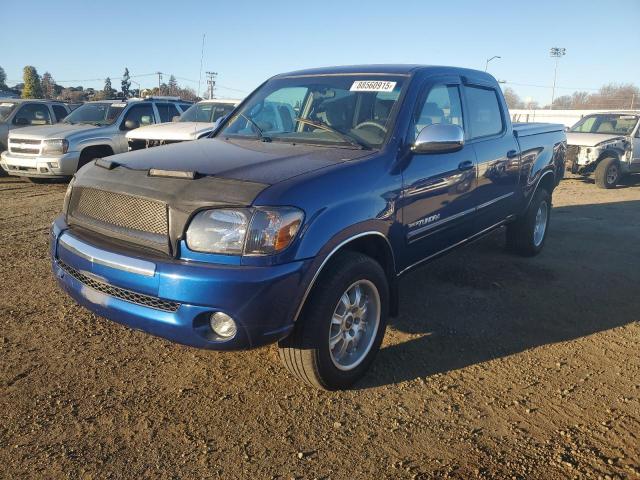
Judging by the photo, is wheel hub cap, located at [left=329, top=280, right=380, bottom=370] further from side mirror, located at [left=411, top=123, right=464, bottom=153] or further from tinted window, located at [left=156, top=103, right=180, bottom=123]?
tinted window, located at [left=156, top=103, right=180, bottom=123]

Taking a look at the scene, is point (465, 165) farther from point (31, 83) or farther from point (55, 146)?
point (31, 83)

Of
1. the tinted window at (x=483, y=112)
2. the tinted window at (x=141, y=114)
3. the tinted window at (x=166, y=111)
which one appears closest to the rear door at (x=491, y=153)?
the tinted window at (x=483, y=112)

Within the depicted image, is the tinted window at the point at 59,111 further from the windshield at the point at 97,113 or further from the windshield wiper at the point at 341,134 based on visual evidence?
the windshield wiper at the point at 341,134

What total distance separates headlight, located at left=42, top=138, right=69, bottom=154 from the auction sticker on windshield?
7.65m

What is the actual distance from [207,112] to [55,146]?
9.89 ft

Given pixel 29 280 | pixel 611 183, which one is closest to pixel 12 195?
pixel 29 280

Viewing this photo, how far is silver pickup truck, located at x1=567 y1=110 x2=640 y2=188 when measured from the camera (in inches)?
480

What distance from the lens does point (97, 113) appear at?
10977 millimetres

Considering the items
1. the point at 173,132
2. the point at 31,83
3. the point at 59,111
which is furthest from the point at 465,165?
the point at 31,83

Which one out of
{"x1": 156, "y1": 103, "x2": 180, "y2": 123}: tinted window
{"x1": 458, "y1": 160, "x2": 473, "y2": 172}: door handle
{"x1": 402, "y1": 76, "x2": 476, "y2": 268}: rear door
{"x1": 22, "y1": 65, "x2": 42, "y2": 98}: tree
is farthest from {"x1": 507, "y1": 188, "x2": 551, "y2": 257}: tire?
{"x1": 22, "y1": 65, "x2": 42, "y2": 98}: tree

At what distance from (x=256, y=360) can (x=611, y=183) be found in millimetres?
12113

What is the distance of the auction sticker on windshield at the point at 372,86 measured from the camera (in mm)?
3596

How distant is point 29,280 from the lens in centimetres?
462

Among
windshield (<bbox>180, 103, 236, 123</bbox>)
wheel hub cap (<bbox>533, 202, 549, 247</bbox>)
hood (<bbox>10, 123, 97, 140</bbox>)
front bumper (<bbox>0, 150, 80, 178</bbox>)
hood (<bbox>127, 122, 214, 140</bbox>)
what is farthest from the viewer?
windshield (<bbox>180, 103, 236, 123</bbox>)
